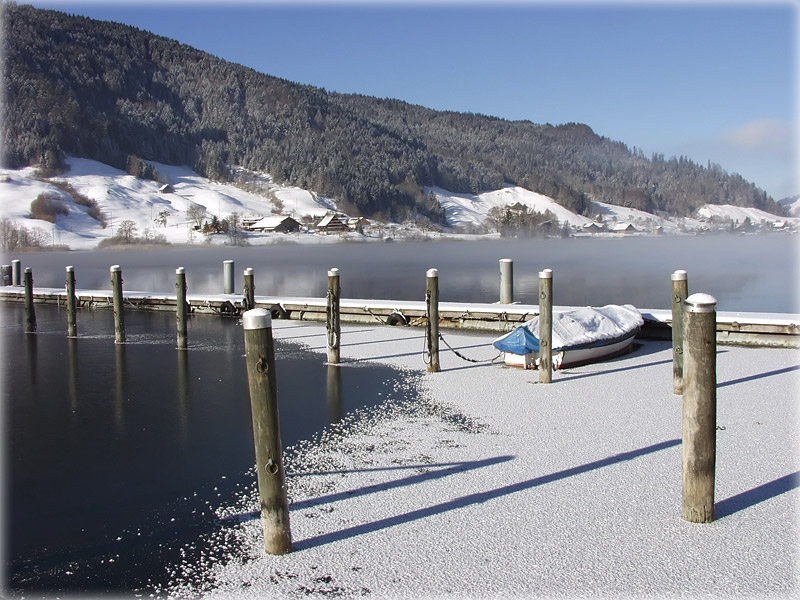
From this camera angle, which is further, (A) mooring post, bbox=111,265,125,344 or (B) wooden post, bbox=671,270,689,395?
(A) mooring post, bbox=111,265,125,344

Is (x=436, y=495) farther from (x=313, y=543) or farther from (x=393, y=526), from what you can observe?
(x=313, y=543)

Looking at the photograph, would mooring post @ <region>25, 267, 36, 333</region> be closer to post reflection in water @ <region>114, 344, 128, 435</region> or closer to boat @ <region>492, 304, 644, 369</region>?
post reflection in water @ <region>114, 344, 128, 435</region>

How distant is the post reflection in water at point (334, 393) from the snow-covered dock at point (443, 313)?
5.24m

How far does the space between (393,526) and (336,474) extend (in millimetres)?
1412

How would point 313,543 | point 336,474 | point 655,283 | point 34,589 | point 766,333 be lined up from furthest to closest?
1. point 655,283
2. point 766,333
3. point 336,474
4. point 313,543
5. point 34,589

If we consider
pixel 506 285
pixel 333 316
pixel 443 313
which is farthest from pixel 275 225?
pixel 333 316

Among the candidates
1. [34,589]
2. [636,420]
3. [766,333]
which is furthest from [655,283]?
[34,589]

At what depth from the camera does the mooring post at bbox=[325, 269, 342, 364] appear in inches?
505

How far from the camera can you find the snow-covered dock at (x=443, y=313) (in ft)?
47.4

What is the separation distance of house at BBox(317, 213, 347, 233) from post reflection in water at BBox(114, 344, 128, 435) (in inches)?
4519

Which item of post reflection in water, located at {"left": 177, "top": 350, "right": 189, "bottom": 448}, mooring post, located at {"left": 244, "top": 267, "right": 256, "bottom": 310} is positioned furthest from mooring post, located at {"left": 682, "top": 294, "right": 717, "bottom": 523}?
mooring post, located at {"left": 244, "top": 267, "right": 256, "bottom": 310}

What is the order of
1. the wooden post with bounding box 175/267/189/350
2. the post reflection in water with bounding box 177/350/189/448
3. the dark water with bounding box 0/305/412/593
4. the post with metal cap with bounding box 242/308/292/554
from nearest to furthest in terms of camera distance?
the post with metal cap with bounding box 242/308/292/554
the dark water with bounding box 0/305/412/593
the post reflection in water with bounding box 177/350/189/448
the wooden post with bounding box 175/267/189/350

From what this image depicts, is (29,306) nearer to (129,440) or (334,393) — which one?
(334,393)

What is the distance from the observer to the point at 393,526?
5707 millimetres
